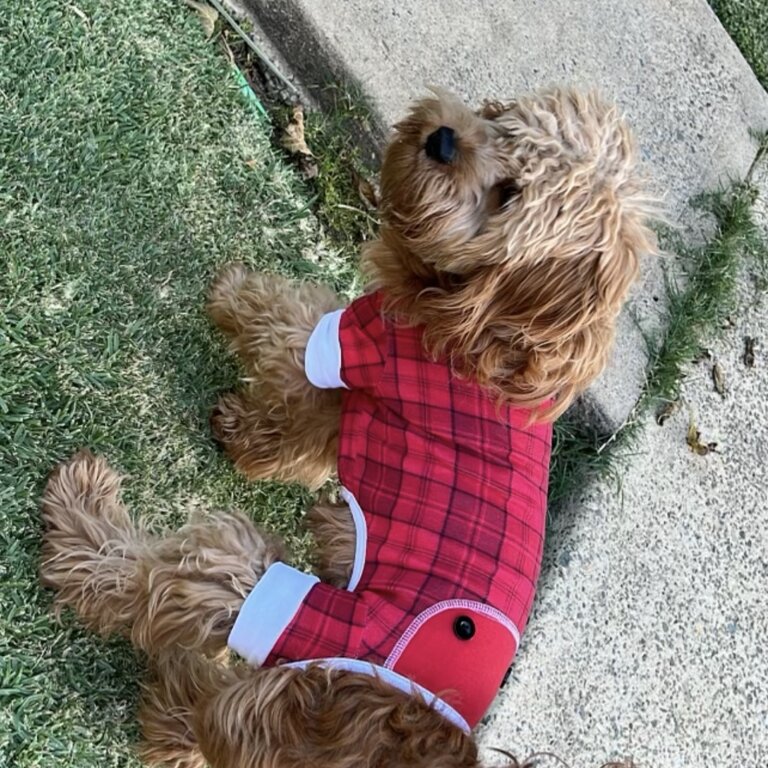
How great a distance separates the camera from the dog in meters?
2.09

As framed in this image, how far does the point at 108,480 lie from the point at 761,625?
2.63 metres

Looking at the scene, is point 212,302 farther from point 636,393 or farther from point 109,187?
point 636,393

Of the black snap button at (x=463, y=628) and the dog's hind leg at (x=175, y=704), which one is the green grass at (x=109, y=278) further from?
the black snap button at (x=463, y=628)

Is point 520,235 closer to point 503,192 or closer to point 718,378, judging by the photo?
point 503,192

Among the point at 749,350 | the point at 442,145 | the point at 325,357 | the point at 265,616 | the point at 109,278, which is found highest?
the point at 442,145

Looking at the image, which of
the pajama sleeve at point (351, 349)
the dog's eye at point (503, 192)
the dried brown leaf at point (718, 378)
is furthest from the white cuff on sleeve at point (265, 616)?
the dried brown leaf at point (718, 378)

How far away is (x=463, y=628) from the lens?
2.14 metres

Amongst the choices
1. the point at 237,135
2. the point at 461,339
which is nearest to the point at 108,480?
the point at 461,339

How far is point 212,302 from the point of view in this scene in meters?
2.97

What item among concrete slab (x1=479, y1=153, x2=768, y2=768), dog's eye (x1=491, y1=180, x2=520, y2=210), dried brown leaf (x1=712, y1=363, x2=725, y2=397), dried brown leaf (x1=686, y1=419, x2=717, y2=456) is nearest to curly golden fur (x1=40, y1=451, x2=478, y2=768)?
dog's eye (x1=491, y1=180, x2=520, y2=210)

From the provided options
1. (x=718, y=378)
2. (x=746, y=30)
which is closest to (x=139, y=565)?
(x=718, y=378)

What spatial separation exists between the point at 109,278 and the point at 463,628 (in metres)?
1.53

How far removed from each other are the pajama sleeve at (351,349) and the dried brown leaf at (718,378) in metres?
1.94

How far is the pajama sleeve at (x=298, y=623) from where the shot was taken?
2.08m
